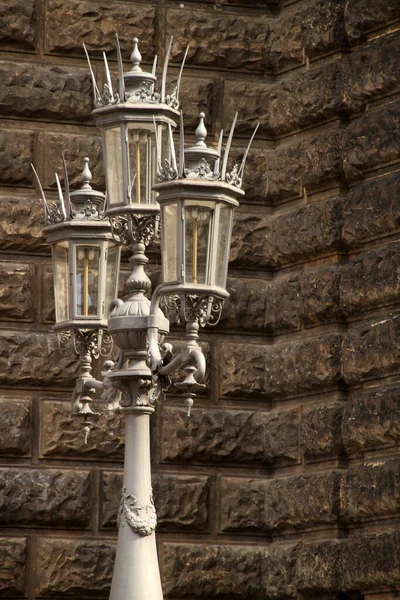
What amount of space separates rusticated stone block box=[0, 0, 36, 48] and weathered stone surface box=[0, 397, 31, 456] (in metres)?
1.87

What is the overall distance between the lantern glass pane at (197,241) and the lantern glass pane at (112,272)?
92cm

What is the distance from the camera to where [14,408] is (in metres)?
8.48

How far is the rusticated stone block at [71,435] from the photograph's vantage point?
852 cm

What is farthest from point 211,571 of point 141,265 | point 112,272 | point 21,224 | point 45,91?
point 141,265

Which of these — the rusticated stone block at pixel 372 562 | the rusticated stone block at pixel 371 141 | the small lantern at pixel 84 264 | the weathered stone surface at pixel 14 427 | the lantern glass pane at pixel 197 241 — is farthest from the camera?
the weathered stone surface at pixel 14 427

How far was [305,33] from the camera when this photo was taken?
8.93 meters

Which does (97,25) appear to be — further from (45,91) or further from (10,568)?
(10,568)

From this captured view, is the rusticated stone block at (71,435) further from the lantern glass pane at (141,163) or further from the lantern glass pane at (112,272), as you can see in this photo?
the lantern glass pane at (141,163)

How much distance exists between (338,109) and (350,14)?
19.0 inches

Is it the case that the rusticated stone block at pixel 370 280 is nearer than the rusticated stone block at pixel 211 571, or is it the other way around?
the rusticated stone block at pixel 370 280

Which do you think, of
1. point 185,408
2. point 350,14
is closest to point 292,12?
point 350,14

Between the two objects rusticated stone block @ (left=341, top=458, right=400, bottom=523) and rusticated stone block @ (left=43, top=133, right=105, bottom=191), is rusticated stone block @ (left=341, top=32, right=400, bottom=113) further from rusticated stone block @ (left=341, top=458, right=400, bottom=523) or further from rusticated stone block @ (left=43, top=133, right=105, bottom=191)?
rusticated stone block @ (left=341, top=458, right=400, bottom=523)

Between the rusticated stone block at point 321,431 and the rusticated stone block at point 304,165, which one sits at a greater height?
the rusticated stone block at point 304,165

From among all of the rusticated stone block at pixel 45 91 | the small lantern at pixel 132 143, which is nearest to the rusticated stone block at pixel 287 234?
the rusticated stone block at pixel 45 91
